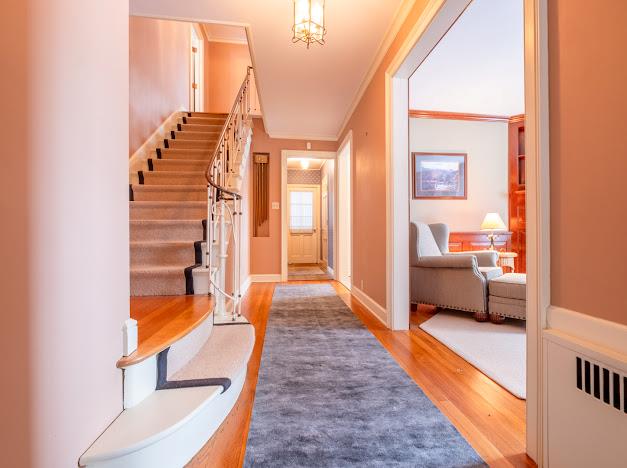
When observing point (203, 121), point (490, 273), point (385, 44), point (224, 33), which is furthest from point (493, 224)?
point (224, 33)

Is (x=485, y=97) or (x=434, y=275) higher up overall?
(x=485, y=97)

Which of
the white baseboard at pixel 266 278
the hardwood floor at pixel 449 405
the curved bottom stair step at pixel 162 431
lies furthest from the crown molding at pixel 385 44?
the white baseboard at pixel 266 278

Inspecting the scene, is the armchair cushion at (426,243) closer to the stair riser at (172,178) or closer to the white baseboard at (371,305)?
the white baseboard at (371,305)

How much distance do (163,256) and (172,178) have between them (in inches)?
56.2

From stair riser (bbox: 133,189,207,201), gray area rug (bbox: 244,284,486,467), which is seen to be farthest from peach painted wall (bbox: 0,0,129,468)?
stair riser (bbox: 133,189,207,201)

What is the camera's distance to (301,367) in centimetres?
200

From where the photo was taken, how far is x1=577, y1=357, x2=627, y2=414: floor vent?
33.9 inches

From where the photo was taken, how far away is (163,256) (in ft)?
8.07

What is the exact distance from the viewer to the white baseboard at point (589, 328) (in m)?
0.89

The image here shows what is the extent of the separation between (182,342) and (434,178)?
4633 mm

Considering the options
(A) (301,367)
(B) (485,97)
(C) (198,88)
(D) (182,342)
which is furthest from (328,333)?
(C) (198,88)

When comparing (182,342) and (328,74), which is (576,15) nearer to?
(182,342)

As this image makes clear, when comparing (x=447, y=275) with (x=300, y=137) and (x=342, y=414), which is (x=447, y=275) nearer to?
(x=342, y=414)

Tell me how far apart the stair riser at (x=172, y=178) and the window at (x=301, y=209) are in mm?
5462
